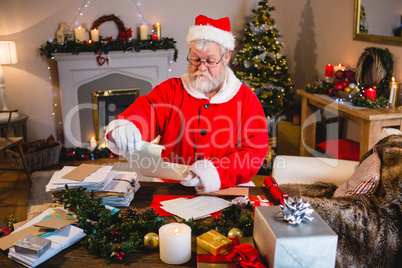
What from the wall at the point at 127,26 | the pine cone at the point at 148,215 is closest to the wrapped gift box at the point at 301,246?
the pine cone at the point at 148,215

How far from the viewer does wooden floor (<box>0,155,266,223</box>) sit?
128 inches

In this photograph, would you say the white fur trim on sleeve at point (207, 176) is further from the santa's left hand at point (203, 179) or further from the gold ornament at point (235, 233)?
the gold ornament at point (235, 233)

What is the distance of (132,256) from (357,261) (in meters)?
0.90

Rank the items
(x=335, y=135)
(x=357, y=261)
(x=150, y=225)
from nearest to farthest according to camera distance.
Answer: (x=150, y=225), (x=357, y=261), (x=335, y=135)

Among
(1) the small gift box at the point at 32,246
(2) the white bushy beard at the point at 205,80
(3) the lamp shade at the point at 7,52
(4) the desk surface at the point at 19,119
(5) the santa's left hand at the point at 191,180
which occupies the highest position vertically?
(3) the lamp shade at the point at 7,52

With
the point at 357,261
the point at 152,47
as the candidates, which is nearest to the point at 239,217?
the point at 357,261

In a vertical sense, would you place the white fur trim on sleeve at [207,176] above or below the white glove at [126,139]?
below

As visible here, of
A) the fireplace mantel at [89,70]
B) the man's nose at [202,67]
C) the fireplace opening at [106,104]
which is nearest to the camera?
the man's nose at [202,67]

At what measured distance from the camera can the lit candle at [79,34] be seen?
176 inches

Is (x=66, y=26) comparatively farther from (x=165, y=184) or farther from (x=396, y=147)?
(x=396, y=147)

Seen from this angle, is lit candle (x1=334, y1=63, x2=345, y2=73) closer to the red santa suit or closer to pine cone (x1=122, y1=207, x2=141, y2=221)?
the red santa suit

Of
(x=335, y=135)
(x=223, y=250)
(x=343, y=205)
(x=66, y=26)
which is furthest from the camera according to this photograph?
(x=66, y=26)

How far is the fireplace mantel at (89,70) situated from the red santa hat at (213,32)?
2.56 m

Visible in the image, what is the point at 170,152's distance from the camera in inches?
86.9
